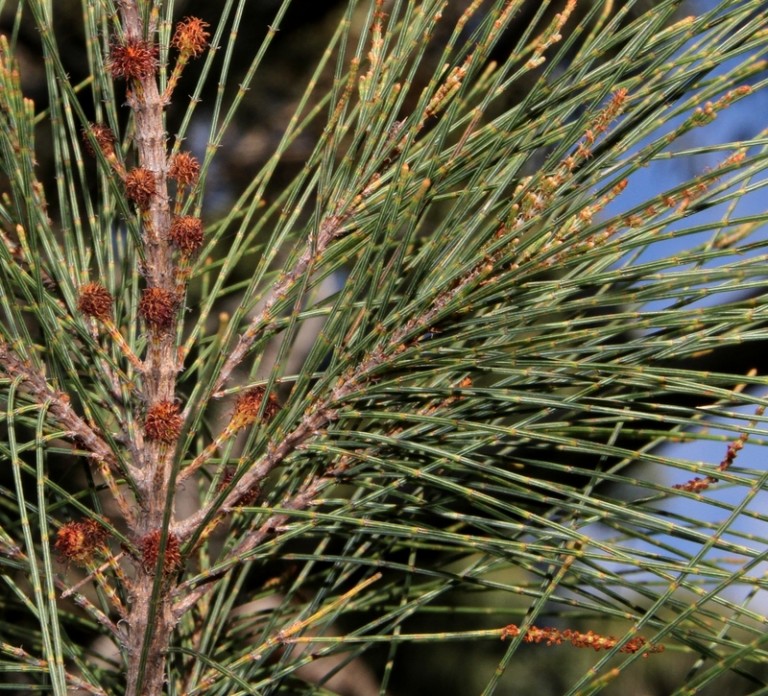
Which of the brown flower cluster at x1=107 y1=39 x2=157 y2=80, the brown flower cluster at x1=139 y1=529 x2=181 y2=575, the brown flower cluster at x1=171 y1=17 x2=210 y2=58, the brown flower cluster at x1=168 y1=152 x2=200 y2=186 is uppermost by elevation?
the brown flower cluster at x1=171 y1=17 x2=210 y2=58

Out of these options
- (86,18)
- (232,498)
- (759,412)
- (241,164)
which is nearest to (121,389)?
(232,498)

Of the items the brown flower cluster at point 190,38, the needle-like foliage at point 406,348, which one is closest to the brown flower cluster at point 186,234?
the needle-like foliage at point 406,348

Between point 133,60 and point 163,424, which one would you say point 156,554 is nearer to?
point 163,424

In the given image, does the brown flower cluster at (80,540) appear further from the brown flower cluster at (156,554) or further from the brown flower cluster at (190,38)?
the brown flower cluster at (190,38)

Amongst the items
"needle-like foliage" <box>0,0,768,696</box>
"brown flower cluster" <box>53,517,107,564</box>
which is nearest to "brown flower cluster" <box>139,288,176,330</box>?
"needle-like foliage" <box>0,0,768,696</box>

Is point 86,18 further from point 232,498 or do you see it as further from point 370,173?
point 232,498

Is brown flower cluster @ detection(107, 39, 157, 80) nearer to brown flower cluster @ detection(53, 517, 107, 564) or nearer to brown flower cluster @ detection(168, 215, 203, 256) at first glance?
brown flower cluster @ detection(168, 215, 203, 256)

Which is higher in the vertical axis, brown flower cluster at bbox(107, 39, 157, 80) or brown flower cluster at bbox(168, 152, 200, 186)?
brown flower cluster at bbox(107, 39, 157, 80)

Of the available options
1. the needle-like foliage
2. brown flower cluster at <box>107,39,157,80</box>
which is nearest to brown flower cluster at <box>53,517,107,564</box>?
the needle-like foliage
